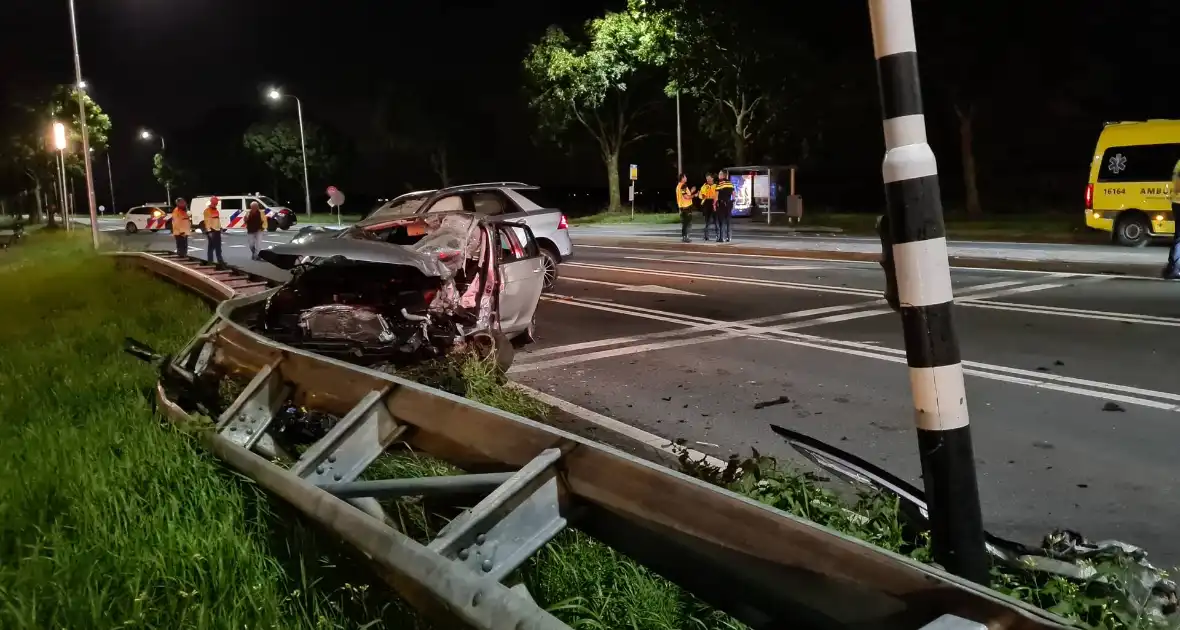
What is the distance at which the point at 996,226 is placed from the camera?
1029 inches

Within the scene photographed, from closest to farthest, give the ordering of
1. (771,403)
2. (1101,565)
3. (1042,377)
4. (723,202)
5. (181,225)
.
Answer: (1101,565) → (771,403) → (1042,377) → (181,225) → (723,202)

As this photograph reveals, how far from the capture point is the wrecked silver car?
7.14m

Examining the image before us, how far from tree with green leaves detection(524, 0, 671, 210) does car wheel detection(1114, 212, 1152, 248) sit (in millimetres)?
23600

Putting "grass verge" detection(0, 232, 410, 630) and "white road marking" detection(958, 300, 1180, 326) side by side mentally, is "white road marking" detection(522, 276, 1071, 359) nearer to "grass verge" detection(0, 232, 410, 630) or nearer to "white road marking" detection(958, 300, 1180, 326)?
"white road marking" detection(958, 300, 1180, 326)

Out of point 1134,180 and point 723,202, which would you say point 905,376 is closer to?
point 1134,180

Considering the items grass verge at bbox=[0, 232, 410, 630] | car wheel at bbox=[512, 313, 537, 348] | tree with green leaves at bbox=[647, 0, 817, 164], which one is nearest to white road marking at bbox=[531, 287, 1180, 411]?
car wheel at bbox=[512, 313, 537, 348]

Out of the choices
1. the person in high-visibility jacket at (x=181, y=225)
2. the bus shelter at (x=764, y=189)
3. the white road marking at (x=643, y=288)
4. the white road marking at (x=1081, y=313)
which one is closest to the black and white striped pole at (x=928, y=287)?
the white road marking at (x=1081, y=313)

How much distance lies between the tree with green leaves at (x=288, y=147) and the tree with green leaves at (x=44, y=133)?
13.0 meters

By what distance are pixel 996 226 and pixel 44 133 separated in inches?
1648

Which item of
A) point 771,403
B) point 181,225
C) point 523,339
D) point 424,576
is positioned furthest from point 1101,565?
point 181,225

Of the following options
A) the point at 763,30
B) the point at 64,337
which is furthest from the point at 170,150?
the point at 64,337

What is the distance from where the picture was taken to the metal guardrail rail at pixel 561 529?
2.17 meters

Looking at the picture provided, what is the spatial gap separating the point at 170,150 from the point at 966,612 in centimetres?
9554

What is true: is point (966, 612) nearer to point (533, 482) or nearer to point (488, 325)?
point (533, 482)
